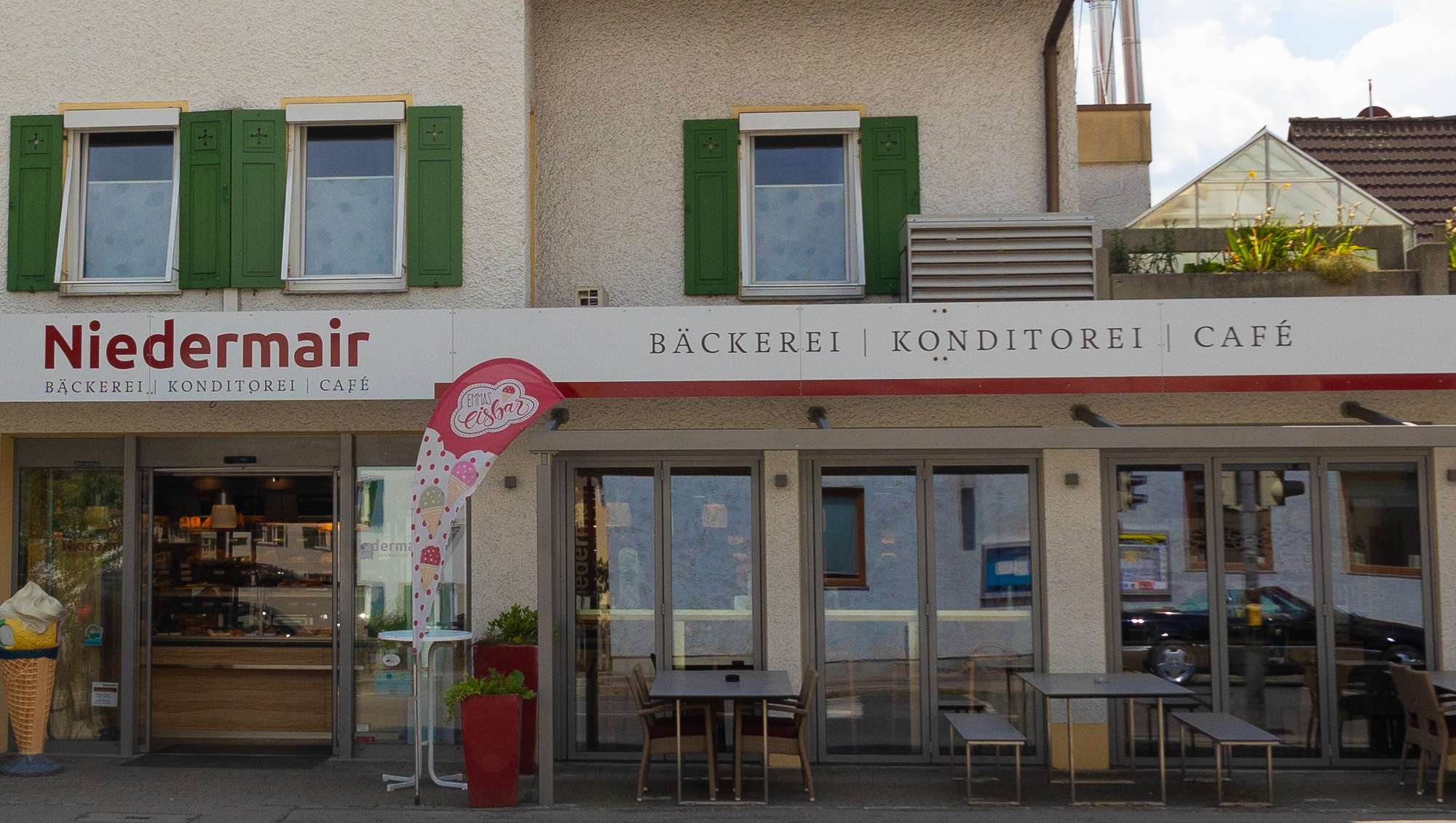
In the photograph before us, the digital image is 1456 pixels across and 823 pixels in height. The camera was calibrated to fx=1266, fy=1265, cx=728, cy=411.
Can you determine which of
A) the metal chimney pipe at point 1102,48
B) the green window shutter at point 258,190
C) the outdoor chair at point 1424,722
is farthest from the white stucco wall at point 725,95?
the metal chimney pipe at point 1102,48

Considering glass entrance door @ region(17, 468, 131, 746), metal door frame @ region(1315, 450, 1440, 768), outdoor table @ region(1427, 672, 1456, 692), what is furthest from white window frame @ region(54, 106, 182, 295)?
outdoor table @ region(1427, 672, 1456, 692)

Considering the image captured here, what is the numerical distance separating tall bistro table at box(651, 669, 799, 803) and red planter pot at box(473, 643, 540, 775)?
34.5 inches

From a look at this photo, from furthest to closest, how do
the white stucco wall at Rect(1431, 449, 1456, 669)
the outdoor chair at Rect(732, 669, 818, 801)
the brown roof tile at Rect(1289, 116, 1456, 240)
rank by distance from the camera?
the brown roof tile at Rect(1289, 116, 1456, 240) → the white stucco wall at Rect(1431, 449, 1456, 669) → the outdoor chair at Rect(732, 669, 818, 801)

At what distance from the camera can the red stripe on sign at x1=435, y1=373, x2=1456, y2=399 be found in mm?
8625

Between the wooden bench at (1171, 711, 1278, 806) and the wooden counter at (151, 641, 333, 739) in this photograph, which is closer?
the wooden bench at (1171, 711, 1278, 806)

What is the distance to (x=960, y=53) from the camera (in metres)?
10.4

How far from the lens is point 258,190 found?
32.0ft

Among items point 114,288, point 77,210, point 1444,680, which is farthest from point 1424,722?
point 77,210

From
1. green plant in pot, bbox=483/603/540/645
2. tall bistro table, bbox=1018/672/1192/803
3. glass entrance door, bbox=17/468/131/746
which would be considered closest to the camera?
tall bistro table, bbox=1018/672/1192/803

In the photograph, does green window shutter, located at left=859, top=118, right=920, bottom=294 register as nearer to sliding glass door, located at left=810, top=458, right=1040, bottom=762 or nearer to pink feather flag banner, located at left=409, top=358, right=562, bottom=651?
sliding glass door, located at left=810, top=458, right=1040, bottom=762

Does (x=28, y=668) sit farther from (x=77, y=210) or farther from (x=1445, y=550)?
(x=1445, y=550)

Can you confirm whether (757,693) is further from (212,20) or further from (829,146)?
(212,20)

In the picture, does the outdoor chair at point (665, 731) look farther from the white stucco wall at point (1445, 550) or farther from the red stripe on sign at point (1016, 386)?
the white stucco wall at point (1445, 550)

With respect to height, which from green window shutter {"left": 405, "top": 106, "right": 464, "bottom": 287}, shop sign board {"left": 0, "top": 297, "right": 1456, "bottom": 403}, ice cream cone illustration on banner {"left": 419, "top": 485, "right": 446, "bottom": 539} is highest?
green window shutter {"left": 405, "top": 106, "right": 464, "bottom": 287}
